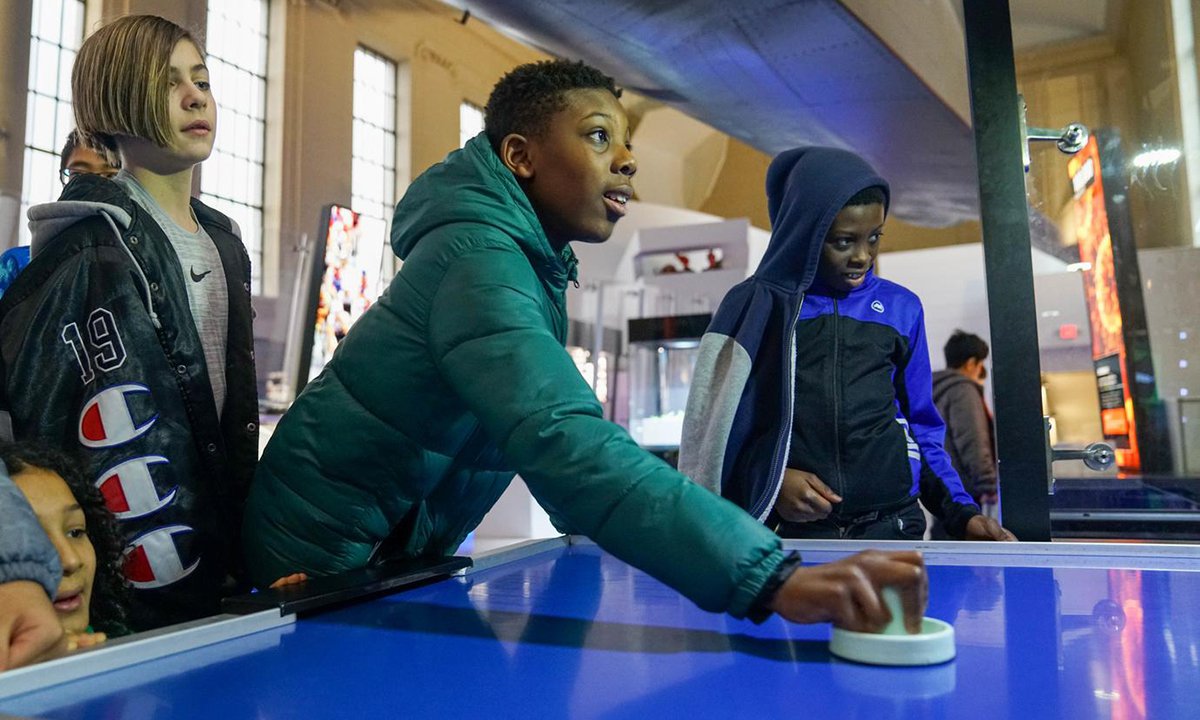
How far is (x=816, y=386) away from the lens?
61.1 inches

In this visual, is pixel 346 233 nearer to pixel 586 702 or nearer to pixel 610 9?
pixel 610 9

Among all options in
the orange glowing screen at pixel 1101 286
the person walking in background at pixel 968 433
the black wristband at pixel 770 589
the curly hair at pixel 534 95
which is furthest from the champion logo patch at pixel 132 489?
the person walking in background at pixel 968 433

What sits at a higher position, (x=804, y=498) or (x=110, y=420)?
(x=110, y=420)

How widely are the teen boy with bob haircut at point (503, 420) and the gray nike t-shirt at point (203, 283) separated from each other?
24cm

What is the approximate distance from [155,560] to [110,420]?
0.52 feet

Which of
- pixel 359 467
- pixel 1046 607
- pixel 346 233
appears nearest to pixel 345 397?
pixel 359 467

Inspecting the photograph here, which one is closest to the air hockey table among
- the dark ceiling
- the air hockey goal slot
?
the air hockey goal slot

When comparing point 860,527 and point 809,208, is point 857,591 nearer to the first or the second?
point 860,527

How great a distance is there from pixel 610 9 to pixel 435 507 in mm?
2766

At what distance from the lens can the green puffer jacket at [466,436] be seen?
661 millimetres

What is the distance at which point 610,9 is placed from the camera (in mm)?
3451

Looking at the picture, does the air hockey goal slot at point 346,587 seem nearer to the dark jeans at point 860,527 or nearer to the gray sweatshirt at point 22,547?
the gray sweatshirt at point 22,547

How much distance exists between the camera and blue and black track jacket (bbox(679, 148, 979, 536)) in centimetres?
151

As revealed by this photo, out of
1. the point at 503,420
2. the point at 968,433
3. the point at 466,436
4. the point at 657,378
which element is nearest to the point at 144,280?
the point at 466,436
